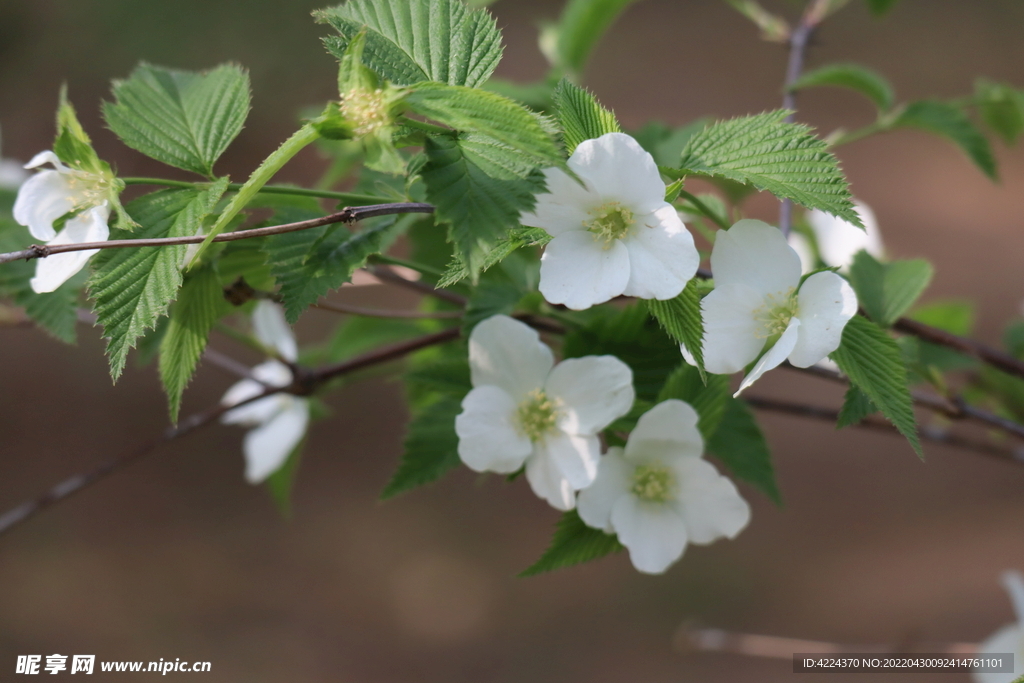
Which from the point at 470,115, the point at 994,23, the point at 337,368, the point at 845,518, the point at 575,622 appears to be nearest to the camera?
the point at 470,115

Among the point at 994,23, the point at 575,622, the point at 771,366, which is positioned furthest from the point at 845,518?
the point at 994,23

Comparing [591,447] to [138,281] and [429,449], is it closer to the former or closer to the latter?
[429,449]

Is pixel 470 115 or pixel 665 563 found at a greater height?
pixel 470 115

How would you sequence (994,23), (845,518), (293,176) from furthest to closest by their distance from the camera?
(994,23), (293,176), (845,518)

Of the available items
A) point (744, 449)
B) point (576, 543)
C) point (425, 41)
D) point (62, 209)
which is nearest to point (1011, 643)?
point (744, 449)

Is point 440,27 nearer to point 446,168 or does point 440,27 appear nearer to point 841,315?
point 446,168

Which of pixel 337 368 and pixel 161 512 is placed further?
pixel 161 512
